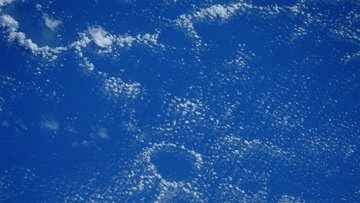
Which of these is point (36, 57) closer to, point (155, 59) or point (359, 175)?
point (155, 59)

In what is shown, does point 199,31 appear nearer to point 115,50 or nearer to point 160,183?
point 115,50

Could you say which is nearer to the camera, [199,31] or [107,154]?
[107,154]

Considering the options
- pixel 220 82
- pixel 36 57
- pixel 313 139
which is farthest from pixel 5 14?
pixel 313 139

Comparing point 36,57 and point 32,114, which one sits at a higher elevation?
point 36,57

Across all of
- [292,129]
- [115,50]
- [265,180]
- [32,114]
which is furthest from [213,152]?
[32,114]

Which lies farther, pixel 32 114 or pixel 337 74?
pixel 337 74

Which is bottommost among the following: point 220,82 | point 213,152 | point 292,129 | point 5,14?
point 213,152
